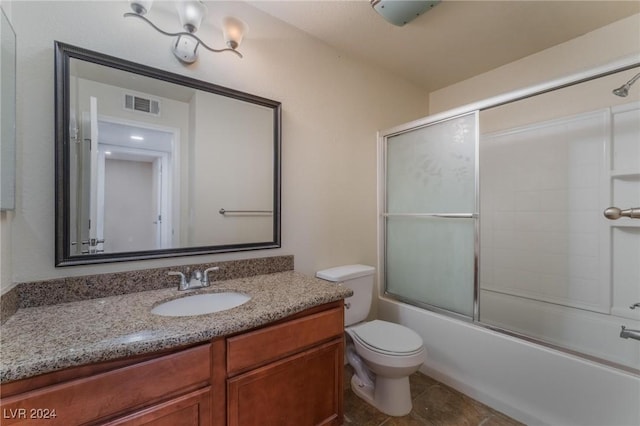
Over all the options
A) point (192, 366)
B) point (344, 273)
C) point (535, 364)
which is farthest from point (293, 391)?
A: point (535, 364)

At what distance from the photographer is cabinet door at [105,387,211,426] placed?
78 cm

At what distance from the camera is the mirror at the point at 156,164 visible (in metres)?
1.10

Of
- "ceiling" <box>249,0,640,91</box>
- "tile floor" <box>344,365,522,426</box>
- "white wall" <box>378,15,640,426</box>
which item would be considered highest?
"ceiling" <box>249,0,640,91</box>

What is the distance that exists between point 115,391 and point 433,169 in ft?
6.72

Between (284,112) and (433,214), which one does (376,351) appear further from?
(284,112)

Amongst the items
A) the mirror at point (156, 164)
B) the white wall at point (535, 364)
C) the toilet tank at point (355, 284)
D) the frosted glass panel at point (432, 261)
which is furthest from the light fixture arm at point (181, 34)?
the white wall at point (535, 364)

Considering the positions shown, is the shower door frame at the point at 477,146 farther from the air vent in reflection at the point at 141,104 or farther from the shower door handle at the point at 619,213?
the air vent in reflection at the point at 141,104

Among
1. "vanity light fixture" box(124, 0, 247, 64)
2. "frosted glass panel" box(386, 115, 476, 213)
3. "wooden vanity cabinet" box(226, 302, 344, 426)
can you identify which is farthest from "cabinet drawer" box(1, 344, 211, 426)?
"frosted glass panel" box(386, 115, 476, 213)

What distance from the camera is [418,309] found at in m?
2.00

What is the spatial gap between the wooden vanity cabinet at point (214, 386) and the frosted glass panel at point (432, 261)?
3.26 ft

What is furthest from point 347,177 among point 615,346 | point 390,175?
point 615,346

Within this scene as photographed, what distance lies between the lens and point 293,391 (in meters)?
1.12

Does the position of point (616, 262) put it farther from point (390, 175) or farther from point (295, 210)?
point (295, 210)

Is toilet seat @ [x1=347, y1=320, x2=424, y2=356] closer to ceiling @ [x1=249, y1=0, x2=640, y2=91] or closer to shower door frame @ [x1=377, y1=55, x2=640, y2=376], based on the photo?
shower door frame @ [x1=377, y1=55, x2=640, y2=376]
